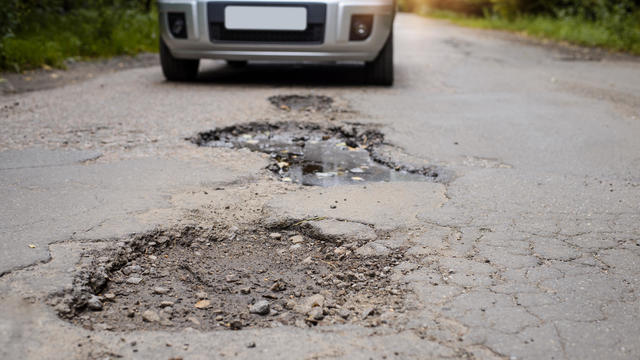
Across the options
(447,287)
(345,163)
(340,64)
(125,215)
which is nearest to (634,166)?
(345,163)

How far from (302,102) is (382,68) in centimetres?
135

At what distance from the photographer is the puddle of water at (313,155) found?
3.37 metres

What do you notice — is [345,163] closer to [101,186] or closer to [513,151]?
[513,151]

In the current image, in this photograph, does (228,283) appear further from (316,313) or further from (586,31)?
(586,31)

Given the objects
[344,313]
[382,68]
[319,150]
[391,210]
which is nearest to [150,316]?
[344,313]

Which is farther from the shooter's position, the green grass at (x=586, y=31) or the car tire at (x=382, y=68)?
the green grass at (x=586, y=31)

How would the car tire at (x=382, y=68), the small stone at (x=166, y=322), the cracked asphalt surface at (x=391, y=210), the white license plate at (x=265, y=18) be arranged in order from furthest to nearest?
the car tire at (x=382, y=68) < the white license plate at (x=265, y=18) < the small stone at (x=166, y=322) < the cracked asphalt surface at (x=391, y=210)

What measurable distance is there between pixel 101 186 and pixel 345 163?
135 centimetres

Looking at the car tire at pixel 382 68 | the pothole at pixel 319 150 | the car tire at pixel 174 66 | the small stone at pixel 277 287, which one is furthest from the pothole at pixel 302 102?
the small stone at pixel 277 287

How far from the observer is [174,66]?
6.37m

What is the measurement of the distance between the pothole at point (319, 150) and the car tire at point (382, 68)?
1.94 metres

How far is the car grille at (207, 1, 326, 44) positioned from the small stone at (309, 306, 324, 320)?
4206 mm

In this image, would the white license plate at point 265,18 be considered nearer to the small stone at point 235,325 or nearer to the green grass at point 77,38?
the green grass at point 77,38

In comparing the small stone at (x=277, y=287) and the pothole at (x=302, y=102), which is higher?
the small stone at (x=277, y=287)
